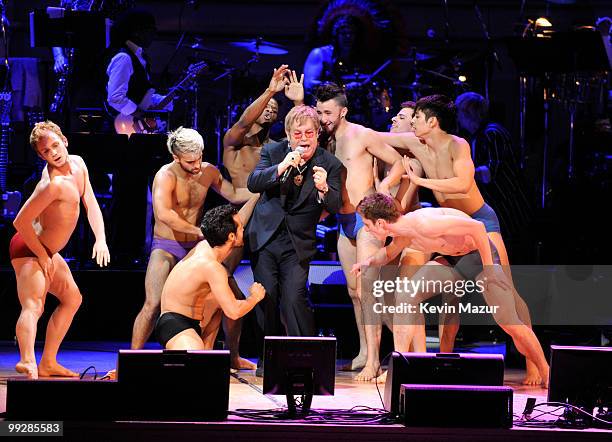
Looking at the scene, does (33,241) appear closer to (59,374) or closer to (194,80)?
(59,374)

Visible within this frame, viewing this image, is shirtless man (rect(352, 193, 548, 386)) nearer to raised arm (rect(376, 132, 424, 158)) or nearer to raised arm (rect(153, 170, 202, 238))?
raised arm (rect(376, 132, 424, 158))

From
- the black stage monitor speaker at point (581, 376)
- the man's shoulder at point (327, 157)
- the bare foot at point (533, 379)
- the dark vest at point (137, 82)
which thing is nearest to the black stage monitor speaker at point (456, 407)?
the black stage monitor speaker at point (581, 376)

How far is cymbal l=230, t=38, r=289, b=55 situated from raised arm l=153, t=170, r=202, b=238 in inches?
171

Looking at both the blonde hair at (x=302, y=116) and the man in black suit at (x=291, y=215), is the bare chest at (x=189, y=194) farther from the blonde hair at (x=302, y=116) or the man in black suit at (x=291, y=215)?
the blonde hair at (x=302, y=116)

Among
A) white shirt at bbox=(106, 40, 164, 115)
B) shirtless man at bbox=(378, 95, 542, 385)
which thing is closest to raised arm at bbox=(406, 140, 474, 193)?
shirtless man at bbox=(378, 95, 542, 385)

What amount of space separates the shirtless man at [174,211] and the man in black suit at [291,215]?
42cm

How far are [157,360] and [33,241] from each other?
197cm

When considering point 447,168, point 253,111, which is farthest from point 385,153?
point 253,111

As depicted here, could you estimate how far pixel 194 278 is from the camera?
22.3 ft

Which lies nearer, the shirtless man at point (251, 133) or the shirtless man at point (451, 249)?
the shirtless man at point (451, 249)

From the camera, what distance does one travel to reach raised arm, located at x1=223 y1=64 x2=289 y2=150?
773 centimetres

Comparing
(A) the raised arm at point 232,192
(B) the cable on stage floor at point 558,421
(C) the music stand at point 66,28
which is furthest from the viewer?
(C) the music stand at point 66,28

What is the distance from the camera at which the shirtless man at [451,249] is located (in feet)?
22.9

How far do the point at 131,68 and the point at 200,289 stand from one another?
12.3 feet
